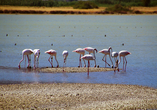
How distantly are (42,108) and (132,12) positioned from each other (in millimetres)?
70517

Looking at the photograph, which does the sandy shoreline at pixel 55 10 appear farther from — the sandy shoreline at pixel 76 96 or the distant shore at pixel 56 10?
the sandy shoreline at pixel 76 96

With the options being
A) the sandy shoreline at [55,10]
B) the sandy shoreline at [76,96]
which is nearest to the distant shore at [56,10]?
the sandy shoreline at [55,10]

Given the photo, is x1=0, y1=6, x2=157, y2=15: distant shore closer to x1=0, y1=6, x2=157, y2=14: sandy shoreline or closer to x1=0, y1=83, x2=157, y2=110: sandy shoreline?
x1=0, y1=6, x2=157, y2=14: sandy shoreline

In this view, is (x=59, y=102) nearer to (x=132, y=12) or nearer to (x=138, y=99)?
(x=138, y=99)

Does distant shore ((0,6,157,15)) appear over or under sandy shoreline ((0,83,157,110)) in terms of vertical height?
over

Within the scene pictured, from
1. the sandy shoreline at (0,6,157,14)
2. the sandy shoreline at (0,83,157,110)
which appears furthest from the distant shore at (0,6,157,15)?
the sandy shoreline at (0,83,157,110)

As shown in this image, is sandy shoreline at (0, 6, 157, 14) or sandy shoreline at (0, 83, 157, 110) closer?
sandy shoreline at (0, 83, 157, 110)

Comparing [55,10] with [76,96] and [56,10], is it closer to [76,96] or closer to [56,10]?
[56,10]

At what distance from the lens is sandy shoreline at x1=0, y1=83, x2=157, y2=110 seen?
7602mm

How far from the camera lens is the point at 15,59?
50.2ft

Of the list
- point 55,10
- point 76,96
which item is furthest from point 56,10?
point 76,96

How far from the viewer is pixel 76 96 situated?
833 cm

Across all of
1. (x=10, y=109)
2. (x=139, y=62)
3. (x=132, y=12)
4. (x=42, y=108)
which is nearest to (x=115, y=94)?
(x=42, y=108)

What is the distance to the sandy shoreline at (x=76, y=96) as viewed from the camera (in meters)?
7.60
